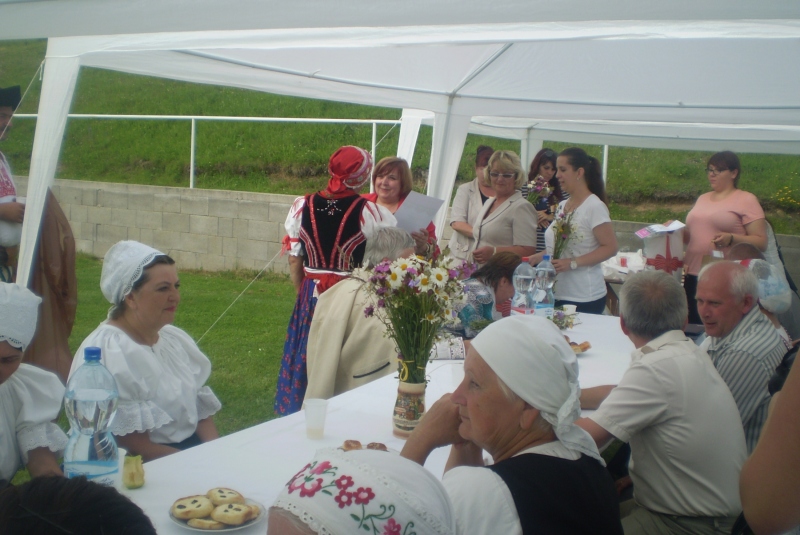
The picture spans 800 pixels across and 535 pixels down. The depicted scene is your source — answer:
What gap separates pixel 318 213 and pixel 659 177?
31.8ft

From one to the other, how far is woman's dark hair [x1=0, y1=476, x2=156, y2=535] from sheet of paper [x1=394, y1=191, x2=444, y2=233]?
331cm

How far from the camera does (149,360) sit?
232 centimetres

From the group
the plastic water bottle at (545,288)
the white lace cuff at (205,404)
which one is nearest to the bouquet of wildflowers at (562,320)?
the plastic water bottle at (545,288)

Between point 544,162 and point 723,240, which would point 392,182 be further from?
point 723,240

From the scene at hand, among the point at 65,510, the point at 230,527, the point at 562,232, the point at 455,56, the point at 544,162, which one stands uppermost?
the point at 455,56

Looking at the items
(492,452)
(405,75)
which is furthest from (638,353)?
(405,75)

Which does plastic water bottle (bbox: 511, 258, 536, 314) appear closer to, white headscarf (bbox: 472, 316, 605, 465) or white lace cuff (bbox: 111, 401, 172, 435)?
white lace cuff (bbox: 111, 401, 172, 435)

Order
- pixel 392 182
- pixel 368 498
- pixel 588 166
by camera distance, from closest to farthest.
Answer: pixel 368 498, pixel 392 182, pixel 588 166

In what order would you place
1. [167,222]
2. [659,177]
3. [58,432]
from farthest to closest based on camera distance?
[659,177] → [167,222] → [58,432]

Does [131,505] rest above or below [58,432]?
above

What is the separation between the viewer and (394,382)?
2.83 m

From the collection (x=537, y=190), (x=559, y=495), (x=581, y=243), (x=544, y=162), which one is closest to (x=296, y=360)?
(x=581, y=243)

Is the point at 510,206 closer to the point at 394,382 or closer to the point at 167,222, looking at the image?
the point at 394,382

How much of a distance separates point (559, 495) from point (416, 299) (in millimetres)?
966
